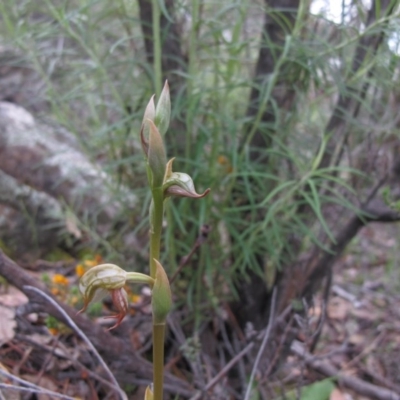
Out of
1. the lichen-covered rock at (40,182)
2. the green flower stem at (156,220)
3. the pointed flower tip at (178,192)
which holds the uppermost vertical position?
the pointed flower tip at (178,192)

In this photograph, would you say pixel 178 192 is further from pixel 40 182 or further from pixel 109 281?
pixel 40 182

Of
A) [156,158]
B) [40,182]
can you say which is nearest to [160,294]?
[156,158]

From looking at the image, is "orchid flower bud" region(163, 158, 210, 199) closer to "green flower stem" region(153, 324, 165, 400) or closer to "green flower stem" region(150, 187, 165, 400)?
"green flower stem" region(150, 187, 165, 400)

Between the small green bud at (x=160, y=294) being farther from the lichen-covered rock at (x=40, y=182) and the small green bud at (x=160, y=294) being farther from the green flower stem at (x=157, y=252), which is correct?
the lichen-covered rock at (x=40, y=182)

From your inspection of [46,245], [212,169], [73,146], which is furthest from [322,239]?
[73,146]

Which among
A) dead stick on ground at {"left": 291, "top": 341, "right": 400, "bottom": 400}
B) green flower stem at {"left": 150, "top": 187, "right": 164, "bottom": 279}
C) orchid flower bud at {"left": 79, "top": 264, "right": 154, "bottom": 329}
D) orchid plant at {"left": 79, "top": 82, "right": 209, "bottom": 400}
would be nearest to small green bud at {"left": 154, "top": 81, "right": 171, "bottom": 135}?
orchid plant at {"left": 79, "top": 82, "right": 209, "bottom": 400}

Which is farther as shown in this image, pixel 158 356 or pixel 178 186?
pixel 158 356

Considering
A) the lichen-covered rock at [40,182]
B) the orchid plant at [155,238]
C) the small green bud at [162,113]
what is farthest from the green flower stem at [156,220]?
the lichen-covered rock at [40,182]

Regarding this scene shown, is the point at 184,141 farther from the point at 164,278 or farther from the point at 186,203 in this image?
the point at 164,278
